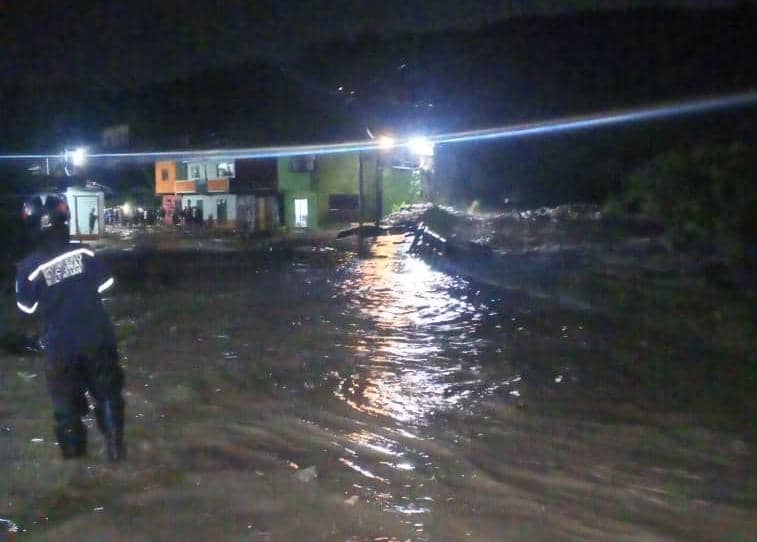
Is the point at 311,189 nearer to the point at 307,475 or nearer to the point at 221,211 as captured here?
the point at 221,211

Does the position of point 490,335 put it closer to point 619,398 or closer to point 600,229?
point 619,398

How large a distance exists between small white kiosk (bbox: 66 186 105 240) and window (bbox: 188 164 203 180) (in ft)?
31.2

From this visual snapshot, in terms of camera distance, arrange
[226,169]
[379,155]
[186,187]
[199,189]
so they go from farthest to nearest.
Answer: [186,187] < [199,189] < [226,169] < [379,155]

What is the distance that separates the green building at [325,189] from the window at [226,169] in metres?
3.41

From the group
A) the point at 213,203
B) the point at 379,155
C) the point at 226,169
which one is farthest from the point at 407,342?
the point at 213,203

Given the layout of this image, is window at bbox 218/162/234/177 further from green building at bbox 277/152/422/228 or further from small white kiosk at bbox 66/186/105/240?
small white kiosk at bbox 66/186/105/240

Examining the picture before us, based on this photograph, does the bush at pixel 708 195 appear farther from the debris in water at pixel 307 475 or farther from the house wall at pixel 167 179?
the house wall at pixel 167 179

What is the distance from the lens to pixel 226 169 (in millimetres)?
46156

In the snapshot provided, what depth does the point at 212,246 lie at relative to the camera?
30.6 meters

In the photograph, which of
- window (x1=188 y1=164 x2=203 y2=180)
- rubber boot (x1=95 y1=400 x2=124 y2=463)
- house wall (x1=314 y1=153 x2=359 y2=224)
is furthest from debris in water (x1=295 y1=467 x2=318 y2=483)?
window (x1=188 y1=164 x2=203 y2=180)

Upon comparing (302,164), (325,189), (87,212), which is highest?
(302,164)

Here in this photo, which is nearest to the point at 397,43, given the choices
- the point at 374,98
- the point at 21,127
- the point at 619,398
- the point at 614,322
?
the point at 374,98

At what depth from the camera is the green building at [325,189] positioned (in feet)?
142

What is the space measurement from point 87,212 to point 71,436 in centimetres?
3573
